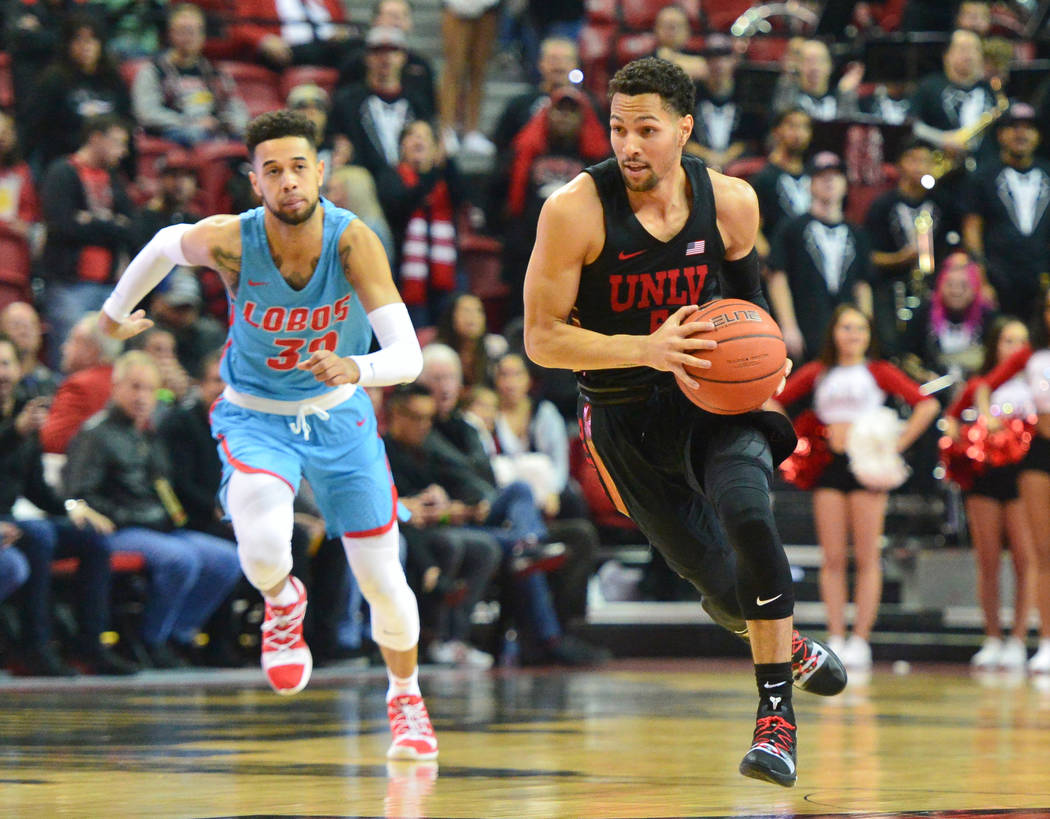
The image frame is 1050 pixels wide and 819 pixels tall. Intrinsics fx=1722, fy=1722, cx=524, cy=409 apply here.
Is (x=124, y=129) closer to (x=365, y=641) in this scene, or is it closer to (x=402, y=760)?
(x=365, y=641)

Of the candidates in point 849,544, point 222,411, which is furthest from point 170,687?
point 849,544

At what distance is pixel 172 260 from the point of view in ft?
19.3

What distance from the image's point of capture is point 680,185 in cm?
494

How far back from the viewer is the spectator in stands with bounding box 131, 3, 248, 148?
12.0m

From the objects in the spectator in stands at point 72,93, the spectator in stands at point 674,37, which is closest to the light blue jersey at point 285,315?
the spectator in stands at point 72,93

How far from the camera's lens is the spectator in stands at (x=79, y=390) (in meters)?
9.52

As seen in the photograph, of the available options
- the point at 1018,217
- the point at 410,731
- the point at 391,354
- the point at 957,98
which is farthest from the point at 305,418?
the point at 957,98

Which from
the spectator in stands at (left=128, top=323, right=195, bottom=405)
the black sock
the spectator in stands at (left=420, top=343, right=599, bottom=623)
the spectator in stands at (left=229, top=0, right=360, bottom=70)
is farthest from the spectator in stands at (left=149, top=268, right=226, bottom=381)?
the black sock

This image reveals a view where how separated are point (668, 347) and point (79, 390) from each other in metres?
5.73

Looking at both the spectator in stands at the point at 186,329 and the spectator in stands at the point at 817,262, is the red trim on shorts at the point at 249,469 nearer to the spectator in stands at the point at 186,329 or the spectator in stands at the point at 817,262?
the spectator in stands at the point at 186,329

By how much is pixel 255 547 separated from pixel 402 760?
0.85 metres

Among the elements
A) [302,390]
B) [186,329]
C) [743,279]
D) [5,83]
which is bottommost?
[186,329]

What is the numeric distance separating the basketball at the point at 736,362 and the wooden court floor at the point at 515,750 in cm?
108

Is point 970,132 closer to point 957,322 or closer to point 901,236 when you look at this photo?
point 901,236
